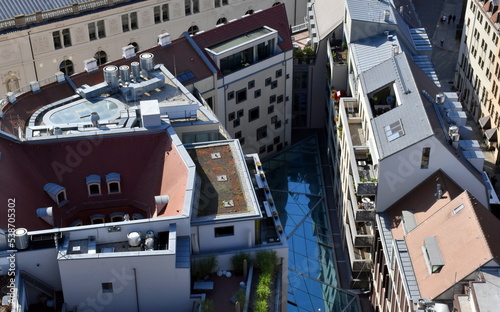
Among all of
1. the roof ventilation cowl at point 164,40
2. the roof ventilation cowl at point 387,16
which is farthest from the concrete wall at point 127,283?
the roof ventilation cowl at point 387,16

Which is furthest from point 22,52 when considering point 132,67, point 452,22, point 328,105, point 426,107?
point 452,22

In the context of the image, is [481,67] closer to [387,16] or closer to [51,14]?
[387,16]

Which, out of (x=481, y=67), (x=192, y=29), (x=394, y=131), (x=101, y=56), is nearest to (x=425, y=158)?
(x=394, y=131)

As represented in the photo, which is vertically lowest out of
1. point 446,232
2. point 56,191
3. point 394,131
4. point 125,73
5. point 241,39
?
point 446,232

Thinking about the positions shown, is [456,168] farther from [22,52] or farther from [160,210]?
[22,52]

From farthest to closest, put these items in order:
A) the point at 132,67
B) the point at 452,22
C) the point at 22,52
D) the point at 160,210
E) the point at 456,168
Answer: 1. the point at 452,22
2. the point at 22,52
3. the point at 132,67
4. the point at 456,168
5. the point at 160,210

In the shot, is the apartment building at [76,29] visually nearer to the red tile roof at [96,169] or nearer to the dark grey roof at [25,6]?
the dark grey roof at [25,6]
